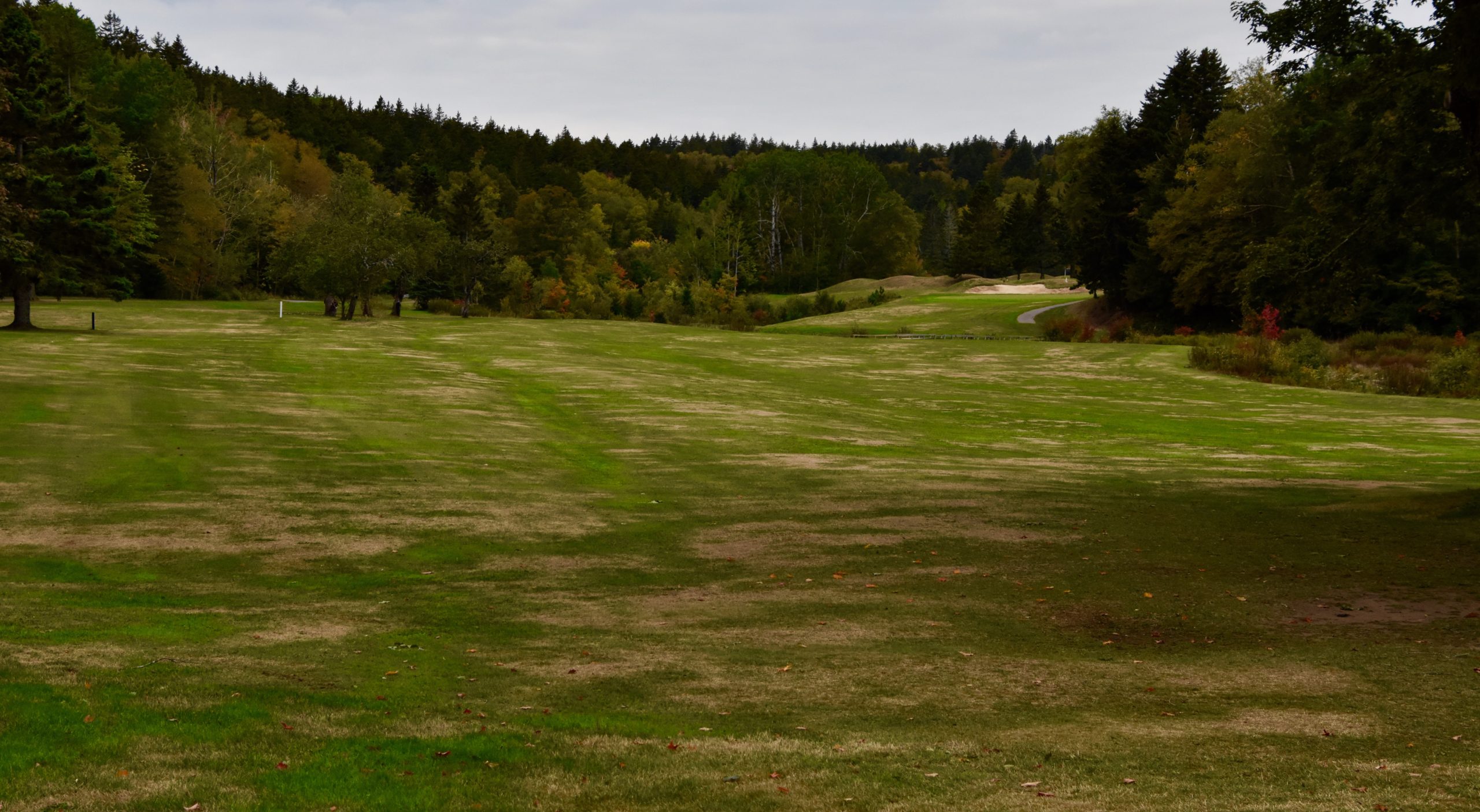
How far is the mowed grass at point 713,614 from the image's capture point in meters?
7.98

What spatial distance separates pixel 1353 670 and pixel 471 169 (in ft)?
574

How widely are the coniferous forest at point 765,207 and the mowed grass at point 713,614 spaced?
6455 millimetres

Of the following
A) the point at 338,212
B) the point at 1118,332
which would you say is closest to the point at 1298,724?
the point at 1118,332

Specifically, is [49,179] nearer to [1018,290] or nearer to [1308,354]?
[1308,354]

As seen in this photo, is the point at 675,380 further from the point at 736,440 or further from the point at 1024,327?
the point at 1024,327

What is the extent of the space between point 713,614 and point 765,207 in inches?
6101

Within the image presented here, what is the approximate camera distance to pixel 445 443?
29.2m

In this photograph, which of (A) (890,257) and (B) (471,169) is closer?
(A) (890,257)

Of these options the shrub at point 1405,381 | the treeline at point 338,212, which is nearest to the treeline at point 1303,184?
the shrub at point 1405,381

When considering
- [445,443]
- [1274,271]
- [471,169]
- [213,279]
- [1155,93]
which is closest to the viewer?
[1274,271]

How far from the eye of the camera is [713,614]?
542 inches

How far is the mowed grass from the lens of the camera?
7980 millimetres

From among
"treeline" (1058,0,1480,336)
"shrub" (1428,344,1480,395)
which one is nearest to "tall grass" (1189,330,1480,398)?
"shrub" (1428,344,1480,395)

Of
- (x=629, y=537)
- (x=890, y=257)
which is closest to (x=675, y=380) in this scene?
(x=629, y=537)
